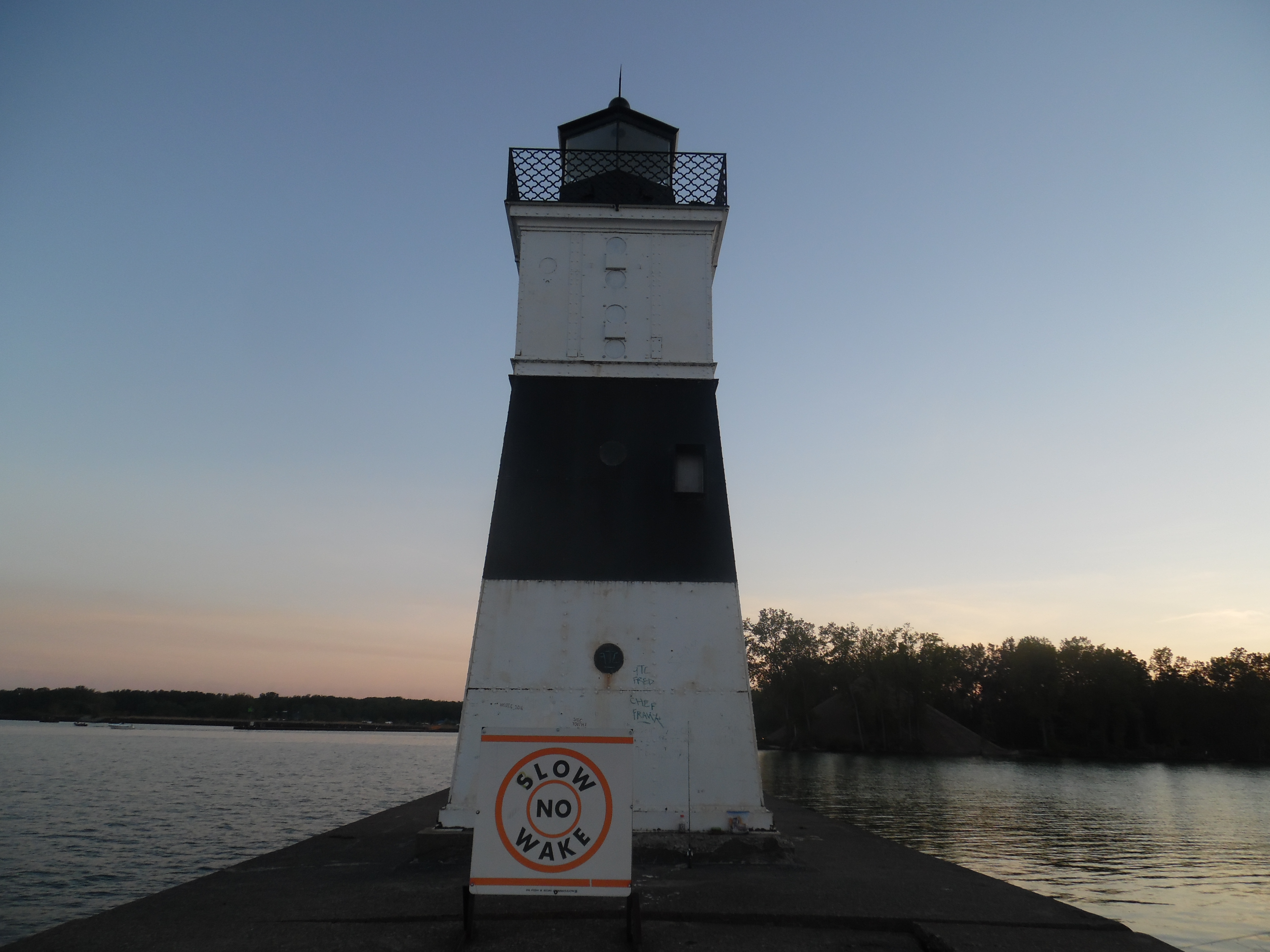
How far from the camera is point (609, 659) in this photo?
28.9 ft

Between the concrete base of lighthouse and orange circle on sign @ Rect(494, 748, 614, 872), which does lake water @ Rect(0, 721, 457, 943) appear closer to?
the concrete base of lighthouse

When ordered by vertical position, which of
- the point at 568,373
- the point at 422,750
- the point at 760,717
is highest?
the point at 568,373

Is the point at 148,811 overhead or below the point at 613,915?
below

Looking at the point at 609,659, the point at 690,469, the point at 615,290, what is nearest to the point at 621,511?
the point at 690,469

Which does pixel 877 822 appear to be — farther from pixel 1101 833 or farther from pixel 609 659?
pixel 609 659

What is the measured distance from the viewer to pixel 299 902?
6.89 metres

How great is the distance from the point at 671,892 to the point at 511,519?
471cm

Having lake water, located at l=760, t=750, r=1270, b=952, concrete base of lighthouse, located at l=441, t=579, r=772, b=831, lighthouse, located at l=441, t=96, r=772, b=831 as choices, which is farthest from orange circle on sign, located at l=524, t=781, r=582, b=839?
lake water, located at l=760, t=750, r=1270, b=952

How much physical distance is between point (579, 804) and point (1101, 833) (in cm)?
2117

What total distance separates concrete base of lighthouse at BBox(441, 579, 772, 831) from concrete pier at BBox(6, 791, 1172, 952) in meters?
0.70

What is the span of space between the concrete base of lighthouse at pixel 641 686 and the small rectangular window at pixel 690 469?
4.35ft

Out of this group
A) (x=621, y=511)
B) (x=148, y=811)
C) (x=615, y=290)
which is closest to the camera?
(x=621, y=511)

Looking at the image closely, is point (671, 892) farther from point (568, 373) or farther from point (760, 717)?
point (760, 717)

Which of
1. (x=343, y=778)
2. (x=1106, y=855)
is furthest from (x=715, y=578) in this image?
(x=343, y=778)
